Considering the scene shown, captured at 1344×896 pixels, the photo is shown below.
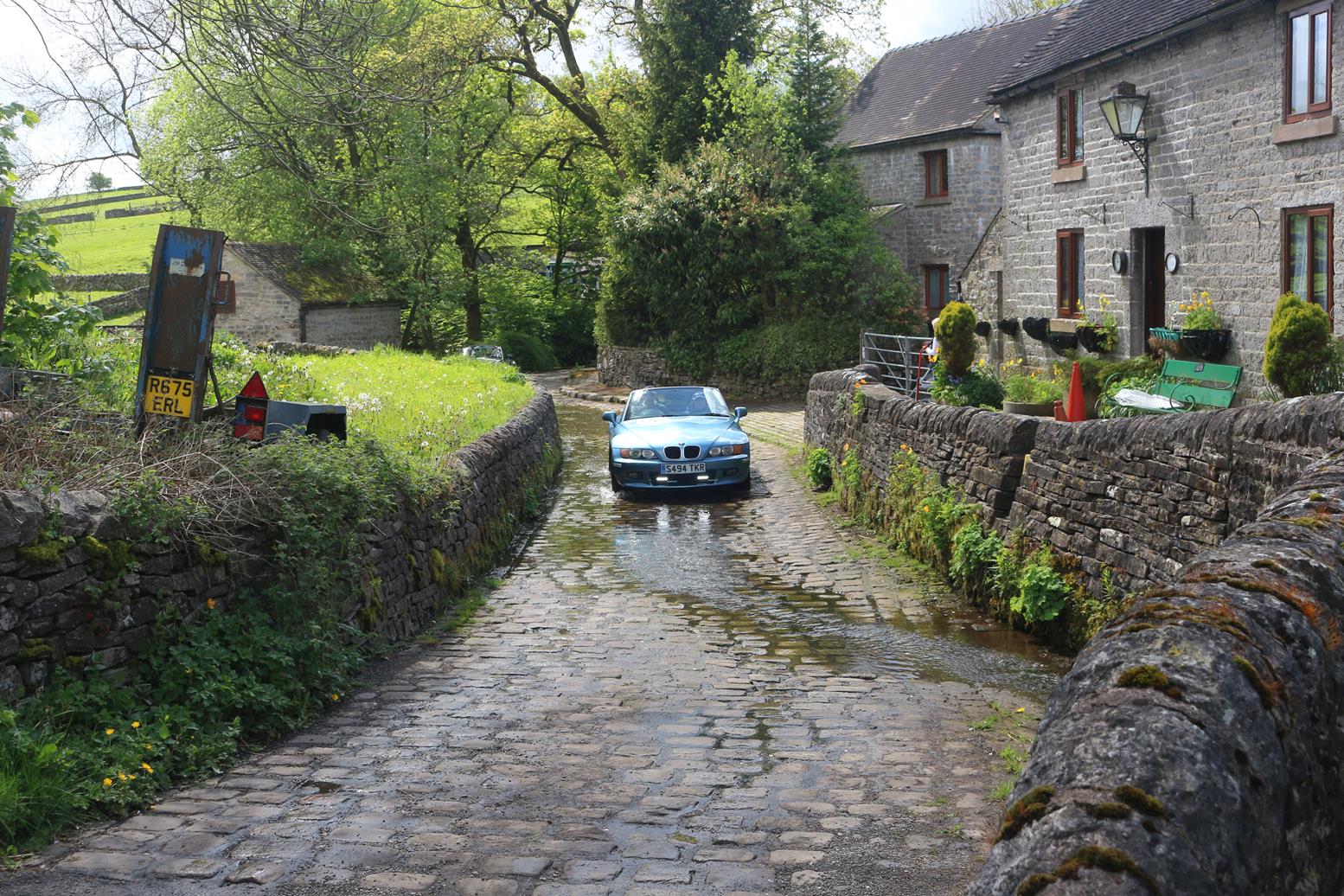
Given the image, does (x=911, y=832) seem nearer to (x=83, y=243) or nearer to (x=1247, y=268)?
(x=1247, y=268)

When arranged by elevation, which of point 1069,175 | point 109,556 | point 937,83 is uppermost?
point 937,83

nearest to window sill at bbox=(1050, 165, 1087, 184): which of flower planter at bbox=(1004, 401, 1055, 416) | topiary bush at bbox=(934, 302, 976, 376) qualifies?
topiary bush at bbox=(934, 302, 976, 376)

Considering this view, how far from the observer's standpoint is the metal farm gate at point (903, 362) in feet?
75.9

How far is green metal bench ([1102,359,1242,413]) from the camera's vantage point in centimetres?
1473

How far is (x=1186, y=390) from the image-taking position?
16.4 metres

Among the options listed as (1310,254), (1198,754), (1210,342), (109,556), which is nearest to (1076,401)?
(1210,342)

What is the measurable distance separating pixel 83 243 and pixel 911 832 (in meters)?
59.9

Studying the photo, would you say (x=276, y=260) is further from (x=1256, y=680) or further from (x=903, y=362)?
(x=1256, y=680)

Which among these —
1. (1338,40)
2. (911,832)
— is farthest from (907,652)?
(1338,40)

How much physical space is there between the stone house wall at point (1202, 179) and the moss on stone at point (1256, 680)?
1480cm

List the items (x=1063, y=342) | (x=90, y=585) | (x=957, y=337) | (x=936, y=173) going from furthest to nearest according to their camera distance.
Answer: (x=936, y=173)
(x=1063, y=342)
(x=957, y=337)
(x=90, y=585)

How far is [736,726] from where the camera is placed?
7.04m

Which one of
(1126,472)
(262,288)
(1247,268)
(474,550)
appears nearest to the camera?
(1126,472)

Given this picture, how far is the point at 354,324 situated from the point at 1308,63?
34084mm
